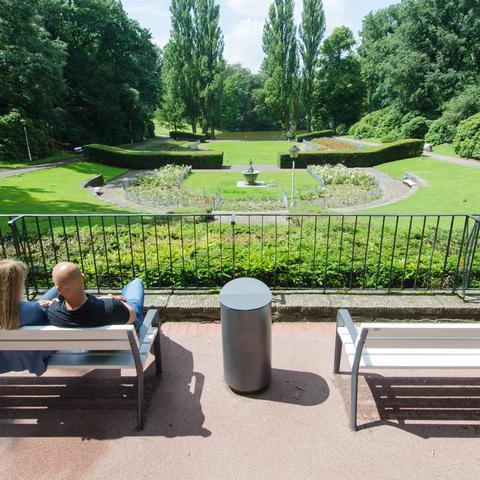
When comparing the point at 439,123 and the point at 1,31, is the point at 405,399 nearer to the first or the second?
the point at 1,31

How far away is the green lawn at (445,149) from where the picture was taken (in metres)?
30.0

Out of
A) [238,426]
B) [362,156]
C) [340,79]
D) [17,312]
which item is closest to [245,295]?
[238,426]

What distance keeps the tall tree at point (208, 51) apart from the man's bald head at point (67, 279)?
180ft

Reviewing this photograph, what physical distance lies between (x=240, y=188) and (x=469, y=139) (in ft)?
57.4

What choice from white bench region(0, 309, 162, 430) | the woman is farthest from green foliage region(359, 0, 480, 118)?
the woman

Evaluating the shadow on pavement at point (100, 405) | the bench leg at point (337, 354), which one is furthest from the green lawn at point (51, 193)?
the bench leg at point (337, 354)

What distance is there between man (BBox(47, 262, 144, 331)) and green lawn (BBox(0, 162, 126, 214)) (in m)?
10.6

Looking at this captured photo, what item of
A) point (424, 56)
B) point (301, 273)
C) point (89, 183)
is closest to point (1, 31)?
point (89, 183)

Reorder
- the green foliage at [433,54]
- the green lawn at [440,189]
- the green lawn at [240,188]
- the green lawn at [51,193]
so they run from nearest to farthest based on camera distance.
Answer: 1. the green lawn at [51,193]
2. the green lawn at [440,189]
3. the green lawn at [240,188]
4. the green foliage at [433,54]

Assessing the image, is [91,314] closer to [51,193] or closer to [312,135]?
[51,193]

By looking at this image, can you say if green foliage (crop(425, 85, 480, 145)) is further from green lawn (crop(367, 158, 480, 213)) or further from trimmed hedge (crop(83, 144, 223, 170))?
trimmed hedge (crop(83, 144, 223, 170))

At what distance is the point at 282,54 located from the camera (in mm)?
54344

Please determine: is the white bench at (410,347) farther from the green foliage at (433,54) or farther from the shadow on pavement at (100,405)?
the green foliage at (433,54)

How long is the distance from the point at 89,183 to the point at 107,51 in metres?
27.1
